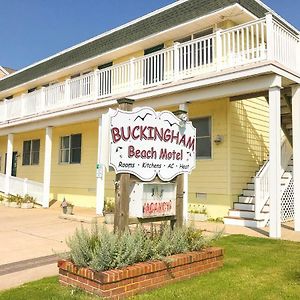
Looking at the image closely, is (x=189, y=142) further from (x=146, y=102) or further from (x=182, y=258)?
(x=146, y=102)

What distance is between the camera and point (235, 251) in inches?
293

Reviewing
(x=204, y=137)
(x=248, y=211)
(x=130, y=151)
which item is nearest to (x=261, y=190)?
(x=248, y=211)

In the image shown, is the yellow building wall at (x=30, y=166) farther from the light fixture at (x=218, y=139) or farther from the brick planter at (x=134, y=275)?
the brick planter at (x=134, y=275)

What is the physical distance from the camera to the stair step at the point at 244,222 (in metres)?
10.7

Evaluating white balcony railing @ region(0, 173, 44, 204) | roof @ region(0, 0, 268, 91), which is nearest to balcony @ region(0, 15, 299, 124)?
roof @ region(0, 0, 268, 91)

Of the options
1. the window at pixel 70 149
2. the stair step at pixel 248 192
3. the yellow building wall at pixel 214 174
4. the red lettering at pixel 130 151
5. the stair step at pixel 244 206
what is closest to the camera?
the red lettering at pixel 130 151

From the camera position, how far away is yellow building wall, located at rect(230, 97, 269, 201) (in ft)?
40.2

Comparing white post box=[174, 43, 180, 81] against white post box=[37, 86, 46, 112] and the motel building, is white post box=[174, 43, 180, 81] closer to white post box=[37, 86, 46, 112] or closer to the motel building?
the motel building

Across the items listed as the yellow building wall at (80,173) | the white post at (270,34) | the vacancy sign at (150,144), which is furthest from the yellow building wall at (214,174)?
the yellow building wall at (80,173)

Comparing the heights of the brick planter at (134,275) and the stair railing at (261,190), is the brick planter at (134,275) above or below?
below

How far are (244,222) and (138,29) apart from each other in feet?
28.7

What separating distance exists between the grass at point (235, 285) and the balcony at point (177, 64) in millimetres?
5038

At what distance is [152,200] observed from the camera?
5.81 metres

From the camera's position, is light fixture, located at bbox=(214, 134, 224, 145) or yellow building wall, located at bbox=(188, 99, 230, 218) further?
light fixture, located at bbox=(214, 134, 224, 145)
